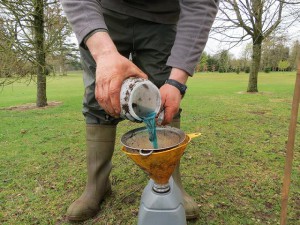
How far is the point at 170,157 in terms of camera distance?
52.7 inches

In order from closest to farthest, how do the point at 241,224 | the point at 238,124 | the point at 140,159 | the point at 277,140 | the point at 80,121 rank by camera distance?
the point at 140,159 < the point at 241,224 < the point at 277,140 < the point at 238,124 < the point at 80,121

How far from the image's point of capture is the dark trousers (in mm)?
1911

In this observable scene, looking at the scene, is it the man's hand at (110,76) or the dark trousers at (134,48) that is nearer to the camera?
the man's hand at (110,76)

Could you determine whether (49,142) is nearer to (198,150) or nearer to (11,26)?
(198,150)

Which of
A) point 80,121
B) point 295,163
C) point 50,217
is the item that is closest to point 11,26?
point 80,121

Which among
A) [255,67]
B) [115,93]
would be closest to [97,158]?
[115,93]

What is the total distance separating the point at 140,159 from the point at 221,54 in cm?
1214

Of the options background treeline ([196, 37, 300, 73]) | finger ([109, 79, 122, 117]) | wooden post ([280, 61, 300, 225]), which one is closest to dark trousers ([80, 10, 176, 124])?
finger ([109, 79, 122, 117])

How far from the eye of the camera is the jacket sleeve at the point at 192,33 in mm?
1664

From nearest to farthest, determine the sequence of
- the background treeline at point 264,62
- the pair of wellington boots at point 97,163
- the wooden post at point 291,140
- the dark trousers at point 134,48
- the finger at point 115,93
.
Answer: the finger at point 115,93 < the wooden post at point 291,140 < the dark trousers at point 134,48 < the pair of wellington boots at point 97,163 < the background treeline at point 264,62

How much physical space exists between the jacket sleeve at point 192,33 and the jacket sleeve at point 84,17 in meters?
0.45

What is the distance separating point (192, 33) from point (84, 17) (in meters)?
0.62

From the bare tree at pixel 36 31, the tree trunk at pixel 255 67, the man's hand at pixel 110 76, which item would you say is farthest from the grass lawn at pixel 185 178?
the tree trunk at pixel 255 67

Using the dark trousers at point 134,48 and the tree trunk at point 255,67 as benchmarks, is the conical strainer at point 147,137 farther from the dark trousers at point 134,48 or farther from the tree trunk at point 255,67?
the tree trunk at point 255,67
